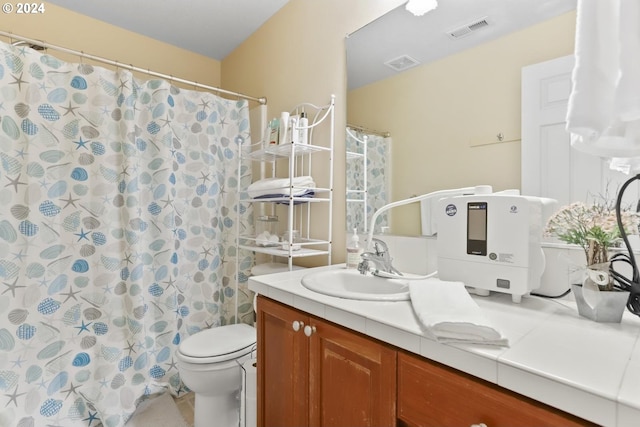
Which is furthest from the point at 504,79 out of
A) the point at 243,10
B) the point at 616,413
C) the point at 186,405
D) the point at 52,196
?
the point at 186,405

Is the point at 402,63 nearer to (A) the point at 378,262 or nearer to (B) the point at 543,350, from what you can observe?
(A) the point at 378,262

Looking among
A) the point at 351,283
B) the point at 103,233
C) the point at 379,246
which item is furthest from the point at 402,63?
the point at 103,233

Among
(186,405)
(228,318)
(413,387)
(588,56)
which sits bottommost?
(186,405)

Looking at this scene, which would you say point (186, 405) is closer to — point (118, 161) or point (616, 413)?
point (118, 161)

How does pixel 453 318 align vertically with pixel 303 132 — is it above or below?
below

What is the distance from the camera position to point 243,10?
80.2 inches

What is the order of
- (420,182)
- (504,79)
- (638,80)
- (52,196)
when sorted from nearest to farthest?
(638,80) < (504,79) < (420,182) < (52,196)

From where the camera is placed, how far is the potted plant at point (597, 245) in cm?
74

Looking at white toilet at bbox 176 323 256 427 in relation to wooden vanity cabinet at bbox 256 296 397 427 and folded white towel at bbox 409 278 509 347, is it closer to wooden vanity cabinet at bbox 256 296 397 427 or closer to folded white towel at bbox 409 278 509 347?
wooden vanity cabinet at bbox 256 296 397 427

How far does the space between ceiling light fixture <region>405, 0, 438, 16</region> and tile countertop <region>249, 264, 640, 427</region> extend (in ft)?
3.77

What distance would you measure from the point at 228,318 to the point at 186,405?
536 millimetres

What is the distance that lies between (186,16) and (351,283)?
2.11m

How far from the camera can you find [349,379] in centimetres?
83

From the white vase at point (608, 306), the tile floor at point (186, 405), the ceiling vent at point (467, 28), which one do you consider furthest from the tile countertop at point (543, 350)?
the tile floor at point (186, 405)
